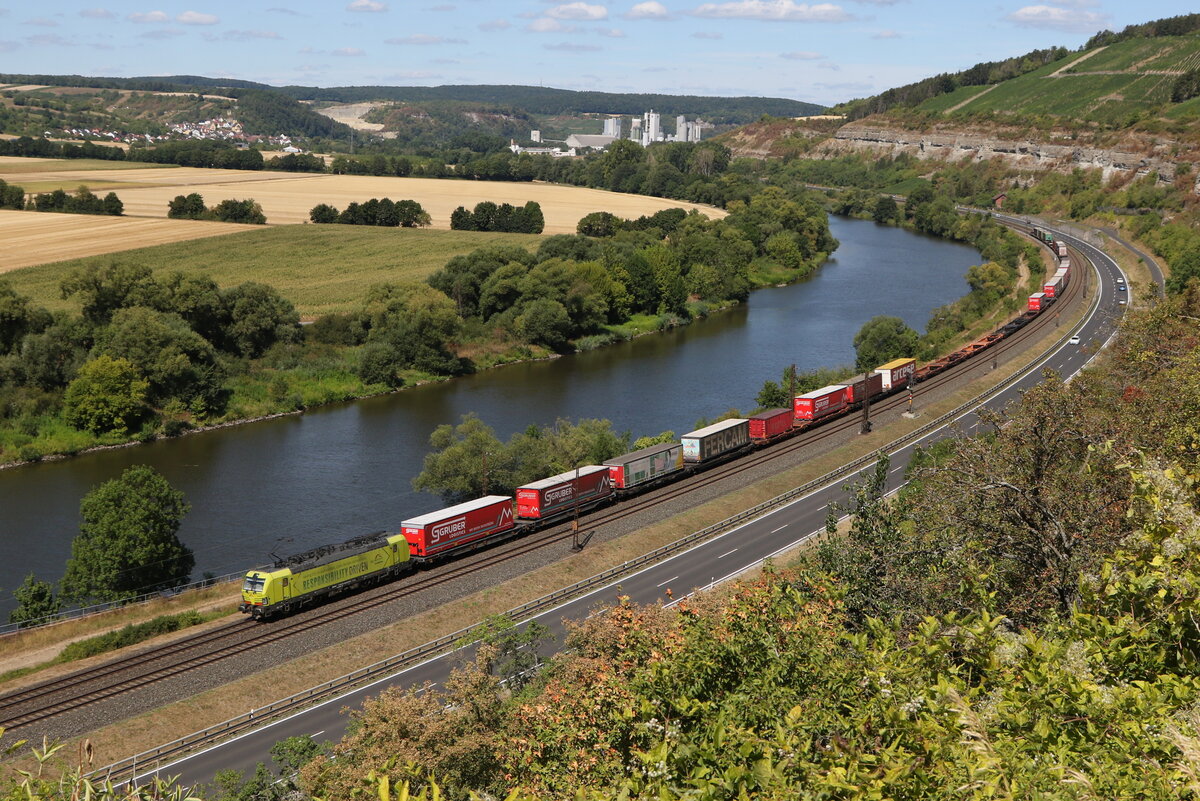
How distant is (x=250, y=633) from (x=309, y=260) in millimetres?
82454

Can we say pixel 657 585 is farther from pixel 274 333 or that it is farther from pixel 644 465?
pixel 274 333

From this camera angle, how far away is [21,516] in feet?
168

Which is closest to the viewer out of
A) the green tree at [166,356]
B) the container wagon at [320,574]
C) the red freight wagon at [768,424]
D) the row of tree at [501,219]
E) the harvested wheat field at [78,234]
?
the container wagon at [320,574]

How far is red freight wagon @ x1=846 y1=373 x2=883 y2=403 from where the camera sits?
66.2 metres

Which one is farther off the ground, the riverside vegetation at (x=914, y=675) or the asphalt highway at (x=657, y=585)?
the riverside vegetation at (x=914, y=675)

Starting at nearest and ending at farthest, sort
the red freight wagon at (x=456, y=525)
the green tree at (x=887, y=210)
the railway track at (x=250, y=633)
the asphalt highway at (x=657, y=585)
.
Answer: the asphalt highway at (x=657, y=585) < the railway track at (x=250, y=633) < the red freight wagon at (x=456, y=525) < the green tree at (x=887, y=210)

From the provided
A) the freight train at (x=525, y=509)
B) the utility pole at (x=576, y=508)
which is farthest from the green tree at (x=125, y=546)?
the utility pole at (x=576, y=508)

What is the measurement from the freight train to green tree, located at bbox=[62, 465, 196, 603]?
19.4 ft

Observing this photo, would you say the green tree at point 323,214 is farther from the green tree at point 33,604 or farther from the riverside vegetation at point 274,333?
the green tree at point 33,604

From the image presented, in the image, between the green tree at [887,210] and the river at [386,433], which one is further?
the green tree at [887,210]

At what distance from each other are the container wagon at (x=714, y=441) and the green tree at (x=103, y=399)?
35899mm

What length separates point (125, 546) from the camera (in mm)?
40875

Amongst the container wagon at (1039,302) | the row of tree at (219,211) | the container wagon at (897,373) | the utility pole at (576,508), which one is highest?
the row of tree at (219,211)

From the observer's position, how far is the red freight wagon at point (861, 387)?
217 ft
